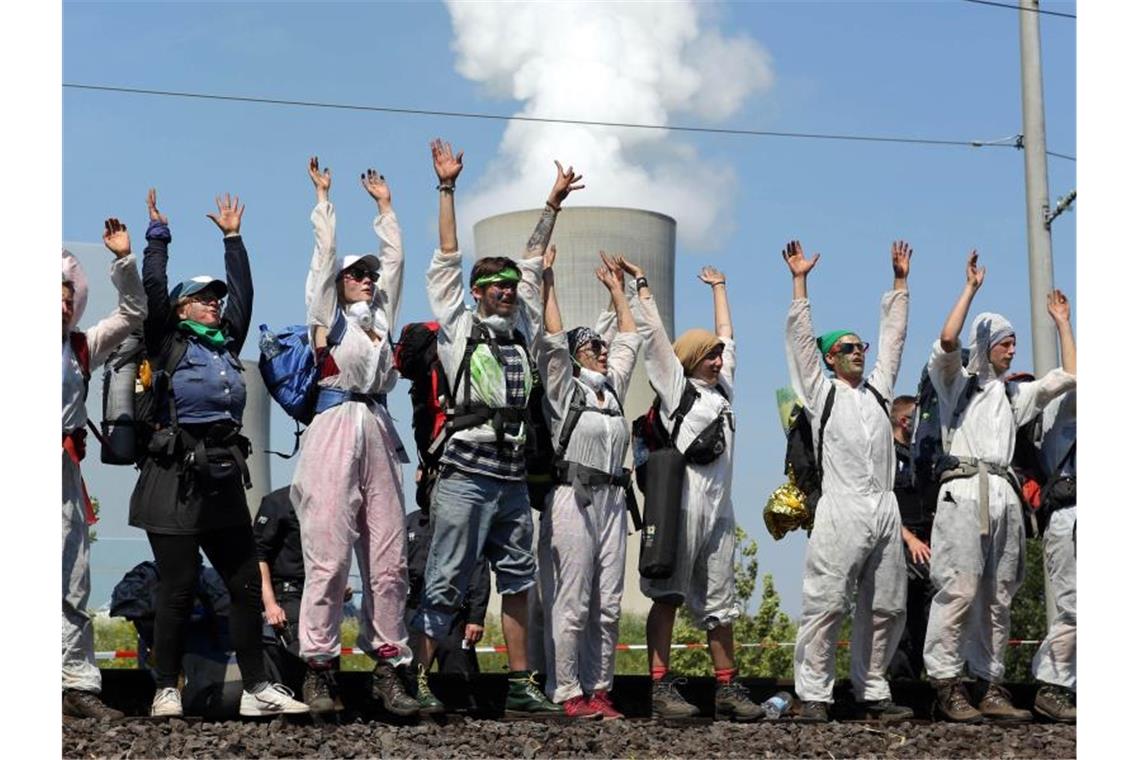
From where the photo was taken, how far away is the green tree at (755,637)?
21.0 meters

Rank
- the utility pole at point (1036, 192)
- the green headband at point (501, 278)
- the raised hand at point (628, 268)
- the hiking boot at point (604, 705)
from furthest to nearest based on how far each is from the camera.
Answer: the utility pole at point (1036, 192) → the raised hand at point (628, 268) → the hiking boot at point (604, 705) → the green headband at point (501, 278)

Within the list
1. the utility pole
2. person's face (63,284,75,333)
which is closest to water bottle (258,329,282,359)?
person's face (63,284,75,333)

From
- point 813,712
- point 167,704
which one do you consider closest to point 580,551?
point 813,712

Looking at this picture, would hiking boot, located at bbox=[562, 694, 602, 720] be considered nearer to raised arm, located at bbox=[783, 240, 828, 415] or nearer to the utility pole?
raised arm, located at bbox=[783, 240, 828, 415]

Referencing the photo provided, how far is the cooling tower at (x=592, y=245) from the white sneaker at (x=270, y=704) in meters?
20.2

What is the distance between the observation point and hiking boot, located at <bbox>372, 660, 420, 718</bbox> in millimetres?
7902

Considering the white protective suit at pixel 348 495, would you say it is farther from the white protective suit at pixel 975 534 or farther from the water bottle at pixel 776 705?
the white protective suit at pixel 975 534

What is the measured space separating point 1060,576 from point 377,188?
4.51 meters

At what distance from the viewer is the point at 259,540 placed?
944 centimetres

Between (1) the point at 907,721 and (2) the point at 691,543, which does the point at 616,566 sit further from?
(1) the point at 907,721

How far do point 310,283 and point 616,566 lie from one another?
2.25 m

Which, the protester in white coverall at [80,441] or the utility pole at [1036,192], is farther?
the utility pole at [1036,192]

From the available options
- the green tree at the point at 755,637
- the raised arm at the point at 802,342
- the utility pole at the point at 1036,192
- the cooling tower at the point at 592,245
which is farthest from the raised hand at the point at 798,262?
the cooling tower at the point at 592,245

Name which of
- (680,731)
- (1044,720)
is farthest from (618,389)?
(1044,720)
